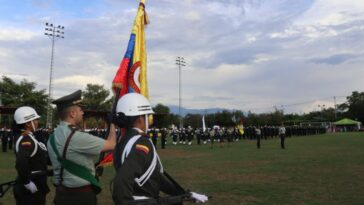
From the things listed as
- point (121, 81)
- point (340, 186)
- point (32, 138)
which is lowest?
point (340, 186)

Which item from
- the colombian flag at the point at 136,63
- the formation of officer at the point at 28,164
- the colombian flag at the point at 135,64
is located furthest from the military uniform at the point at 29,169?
the colombian flag at the point at 136,63

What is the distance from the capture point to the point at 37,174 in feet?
16.4

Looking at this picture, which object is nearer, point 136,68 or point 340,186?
point 136,68

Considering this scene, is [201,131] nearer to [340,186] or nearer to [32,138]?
[340,186]

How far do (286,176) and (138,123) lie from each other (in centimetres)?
1075

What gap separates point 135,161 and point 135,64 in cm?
Result: 533

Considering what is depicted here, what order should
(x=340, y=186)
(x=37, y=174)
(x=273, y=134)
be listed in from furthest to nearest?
(x=273, y=134) → (x=340, y=186) → (x=37, y=174)

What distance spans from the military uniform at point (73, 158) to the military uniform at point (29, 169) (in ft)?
3.54

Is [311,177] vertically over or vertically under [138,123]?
under

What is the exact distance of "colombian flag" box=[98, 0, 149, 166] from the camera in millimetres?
8061

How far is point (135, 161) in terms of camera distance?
328 cm

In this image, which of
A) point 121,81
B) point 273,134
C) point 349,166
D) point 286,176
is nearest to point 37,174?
point 121,81

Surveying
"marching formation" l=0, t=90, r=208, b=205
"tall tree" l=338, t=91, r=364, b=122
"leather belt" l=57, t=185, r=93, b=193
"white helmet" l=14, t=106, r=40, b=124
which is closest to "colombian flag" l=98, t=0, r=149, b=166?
"white helmet" l=14, t=106, r=40, b=124

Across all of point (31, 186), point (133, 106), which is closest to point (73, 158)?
point (133, 106)
